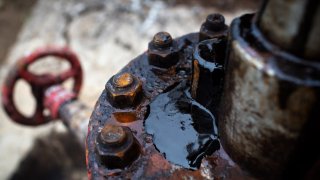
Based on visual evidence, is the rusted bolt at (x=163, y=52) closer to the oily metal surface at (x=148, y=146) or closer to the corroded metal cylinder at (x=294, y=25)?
the oily metal surface at (x=148, y=146)

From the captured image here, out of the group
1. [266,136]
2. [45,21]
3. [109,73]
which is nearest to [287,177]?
[266,136]

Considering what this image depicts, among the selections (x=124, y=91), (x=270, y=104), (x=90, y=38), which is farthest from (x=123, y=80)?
(x=90, y=38)

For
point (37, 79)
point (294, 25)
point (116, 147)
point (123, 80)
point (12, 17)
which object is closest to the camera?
point (294, 25)

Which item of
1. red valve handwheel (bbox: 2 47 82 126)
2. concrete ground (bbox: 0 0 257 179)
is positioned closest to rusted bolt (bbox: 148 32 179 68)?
red valve handwheel (bbox: 2 47 82 126)

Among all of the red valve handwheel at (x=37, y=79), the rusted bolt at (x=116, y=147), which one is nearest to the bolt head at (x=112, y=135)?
the rusted bolt at (x=116, y=147)

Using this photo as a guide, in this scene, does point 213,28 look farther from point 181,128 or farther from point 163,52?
point 181,128

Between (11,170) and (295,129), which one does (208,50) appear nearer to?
(295,129)
